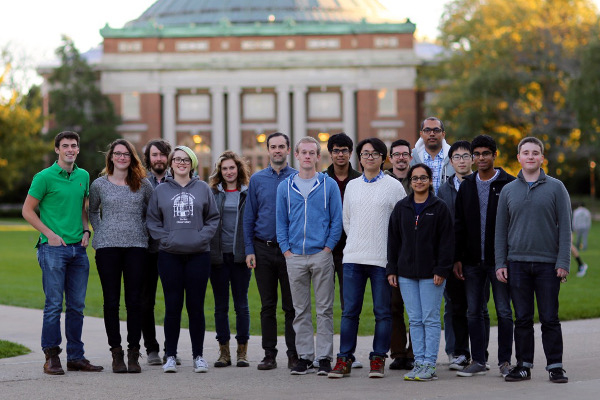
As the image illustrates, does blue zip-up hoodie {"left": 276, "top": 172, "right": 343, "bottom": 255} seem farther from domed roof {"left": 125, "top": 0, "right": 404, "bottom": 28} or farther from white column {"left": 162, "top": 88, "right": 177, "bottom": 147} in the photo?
domed roof {"left": 125, "top": 0, "right": 404, "bottom": 28}

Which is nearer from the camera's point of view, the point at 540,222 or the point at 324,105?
the point at 540,222

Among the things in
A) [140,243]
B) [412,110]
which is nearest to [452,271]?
[140,243]

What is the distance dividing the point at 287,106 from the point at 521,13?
116 ft

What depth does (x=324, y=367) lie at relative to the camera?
1029 cm

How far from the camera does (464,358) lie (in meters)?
10.6

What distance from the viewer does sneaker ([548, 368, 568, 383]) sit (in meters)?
9.53

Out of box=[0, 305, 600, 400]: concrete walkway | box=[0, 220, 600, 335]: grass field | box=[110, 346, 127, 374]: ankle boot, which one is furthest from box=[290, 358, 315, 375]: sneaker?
box=[0, 220, 600, 335]: grass field

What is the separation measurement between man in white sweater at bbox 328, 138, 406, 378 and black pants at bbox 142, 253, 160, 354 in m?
1.95

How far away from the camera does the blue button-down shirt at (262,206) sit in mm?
10773

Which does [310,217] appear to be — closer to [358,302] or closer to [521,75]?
[358,302]

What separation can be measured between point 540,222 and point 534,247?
0.72 ft

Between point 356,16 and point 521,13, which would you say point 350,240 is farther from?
point 356,16

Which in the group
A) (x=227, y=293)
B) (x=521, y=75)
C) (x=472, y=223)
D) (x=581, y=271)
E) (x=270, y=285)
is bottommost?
(x=581, y=271)

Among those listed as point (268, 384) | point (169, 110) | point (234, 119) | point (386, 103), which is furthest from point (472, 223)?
point (169, 110)
